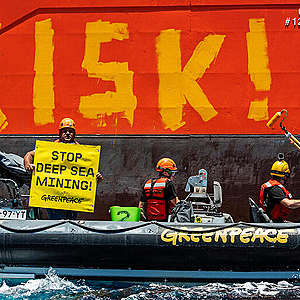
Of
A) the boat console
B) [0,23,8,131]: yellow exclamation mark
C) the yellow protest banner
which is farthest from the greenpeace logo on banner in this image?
[0,23,8,131]: yellow exclamation mark

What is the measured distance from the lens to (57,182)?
25.2 feet

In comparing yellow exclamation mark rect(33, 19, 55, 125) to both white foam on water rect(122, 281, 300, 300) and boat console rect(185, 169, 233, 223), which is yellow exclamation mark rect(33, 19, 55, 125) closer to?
boat console rect(185, 169, 233, 223)

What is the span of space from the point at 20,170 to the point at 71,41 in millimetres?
2837

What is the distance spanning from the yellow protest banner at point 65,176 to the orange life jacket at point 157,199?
0.79 meters

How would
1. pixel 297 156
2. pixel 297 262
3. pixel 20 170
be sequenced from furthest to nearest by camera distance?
pixel 297 156 < pixel 20 170 < pixel 297 262

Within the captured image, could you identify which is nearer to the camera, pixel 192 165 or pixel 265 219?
A: pixel 265 219

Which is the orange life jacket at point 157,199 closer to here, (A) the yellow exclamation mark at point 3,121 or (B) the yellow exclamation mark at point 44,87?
(B) the yellow exclamation mark at point 44,87

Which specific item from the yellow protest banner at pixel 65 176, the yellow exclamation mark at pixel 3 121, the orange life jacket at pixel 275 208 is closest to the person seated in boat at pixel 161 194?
the yellow protest banner at pixel 65 176

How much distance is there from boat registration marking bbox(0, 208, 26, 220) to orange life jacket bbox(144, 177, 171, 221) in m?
1.76

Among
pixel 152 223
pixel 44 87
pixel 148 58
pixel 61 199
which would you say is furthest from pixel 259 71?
pixel 61 199

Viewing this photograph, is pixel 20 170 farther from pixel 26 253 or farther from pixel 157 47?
pixel 157 47

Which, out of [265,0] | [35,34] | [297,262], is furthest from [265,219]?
[35,34]

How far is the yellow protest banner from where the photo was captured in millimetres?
7676

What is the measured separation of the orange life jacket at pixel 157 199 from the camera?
25.0 ft
